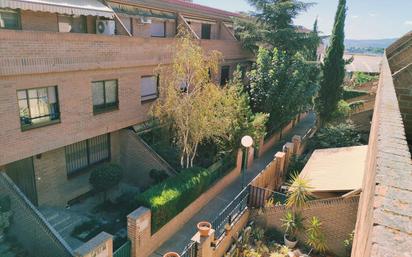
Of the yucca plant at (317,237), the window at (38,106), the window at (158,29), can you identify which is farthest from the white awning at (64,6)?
the yucca plant at (317,237)

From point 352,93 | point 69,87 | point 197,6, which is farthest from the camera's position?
point 352,93

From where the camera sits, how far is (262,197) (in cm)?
1203

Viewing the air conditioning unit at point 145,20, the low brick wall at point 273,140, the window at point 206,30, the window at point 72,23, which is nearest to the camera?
the window at point 72,23

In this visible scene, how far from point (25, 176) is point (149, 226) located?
5.56 metres

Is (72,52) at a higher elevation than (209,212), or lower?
higher

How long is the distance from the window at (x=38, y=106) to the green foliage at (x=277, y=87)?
40.1 feet

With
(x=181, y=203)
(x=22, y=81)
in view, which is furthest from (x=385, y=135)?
(x=22, y=81)

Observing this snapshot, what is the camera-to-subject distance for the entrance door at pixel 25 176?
456 inches

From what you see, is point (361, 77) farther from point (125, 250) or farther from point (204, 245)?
point (125, 250)

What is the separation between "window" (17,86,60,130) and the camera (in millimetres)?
10662

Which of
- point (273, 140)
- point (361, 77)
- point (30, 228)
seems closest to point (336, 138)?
point (273, 140)

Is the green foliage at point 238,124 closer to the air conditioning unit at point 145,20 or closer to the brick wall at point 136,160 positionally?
the brick wall at point 136,160

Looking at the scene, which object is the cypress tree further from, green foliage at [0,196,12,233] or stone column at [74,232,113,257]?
green foliage at [0,196,12,233]

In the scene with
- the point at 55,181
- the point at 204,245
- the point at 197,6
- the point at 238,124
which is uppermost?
the point at 197,6
